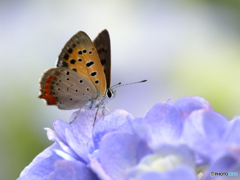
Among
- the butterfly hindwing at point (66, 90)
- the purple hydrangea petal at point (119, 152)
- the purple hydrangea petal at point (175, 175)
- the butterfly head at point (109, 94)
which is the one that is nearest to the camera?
the purple hydrangea petal at point (175, 175)

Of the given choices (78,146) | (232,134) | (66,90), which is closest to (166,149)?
(232,134)

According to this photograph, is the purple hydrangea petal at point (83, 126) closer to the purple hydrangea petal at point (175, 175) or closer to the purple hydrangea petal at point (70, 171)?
the purple hydrangea petal at point (70, 171)

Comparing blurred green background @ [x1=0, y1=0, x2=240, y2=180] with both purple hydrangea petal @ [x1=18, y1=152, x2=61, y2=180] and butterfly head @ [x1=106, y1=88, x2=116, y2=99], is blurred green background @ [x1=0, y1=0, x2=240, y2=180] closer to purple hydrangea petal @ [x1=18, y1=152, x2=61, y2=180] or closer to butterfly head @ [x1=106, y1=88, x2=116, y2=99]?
butterfly head @ [x1=106, y1=88, x2=116, y2=99]

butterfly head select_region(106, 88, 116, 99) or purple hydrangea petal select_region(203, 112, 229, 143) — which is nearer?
purple hydrangea petal select_region(203, 112, 229, 143)

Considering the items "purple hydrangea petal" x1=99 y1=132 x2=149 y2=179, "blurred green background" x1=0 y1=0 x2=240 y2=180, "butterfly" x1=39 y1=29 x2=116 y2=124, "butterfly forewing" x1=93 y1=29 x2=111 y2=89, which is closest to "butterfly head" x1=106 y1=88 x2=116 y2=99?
"butterfly" x1=39 y1=29 x2=116 y2=124

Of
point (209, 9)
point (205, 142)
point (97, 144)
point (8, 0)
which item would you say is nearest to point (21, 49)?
point (8, 0)

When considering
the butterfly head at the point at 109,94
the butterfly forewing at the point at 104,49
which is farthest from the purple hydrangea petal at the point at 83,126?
the butterfly head at the point at 109,94
